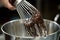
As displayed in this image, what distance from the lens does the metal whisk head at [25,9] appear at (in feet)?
2.21

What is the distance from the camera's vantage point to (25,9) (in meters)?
0.71

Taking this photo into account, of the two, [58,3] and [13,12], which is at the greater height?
[13,12]

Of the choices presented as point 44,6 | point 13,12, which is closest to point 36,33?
point 13,12

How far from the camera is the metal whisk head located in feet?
2.21

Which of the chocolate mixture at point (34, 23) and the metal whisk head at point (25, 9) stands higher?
the metal whisk head at point (25, 9)

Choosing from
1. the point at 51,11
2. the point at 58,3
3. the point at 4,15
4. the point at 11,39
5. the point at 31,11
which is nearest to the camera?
the point at 11,39

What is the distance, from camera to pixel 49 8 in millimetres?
2361

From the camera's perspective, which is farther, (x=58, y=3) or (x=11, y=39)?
(x=58, y=3)

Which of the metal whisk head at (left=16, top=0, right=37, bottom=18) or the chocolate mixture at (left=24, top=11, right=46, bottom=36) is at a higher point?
the metal whisk head at (left=16, top=0, right=37, bottom=18)

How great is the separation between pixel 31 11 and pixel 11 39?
6.1 inches

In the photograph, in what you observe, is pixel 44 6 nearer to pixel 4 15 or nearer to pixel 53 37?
pixel 4 15

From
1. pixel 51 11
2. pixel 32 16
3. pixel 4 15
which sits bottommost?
pixel 51 11

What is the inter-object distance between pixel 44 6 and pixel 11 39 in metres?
1.71

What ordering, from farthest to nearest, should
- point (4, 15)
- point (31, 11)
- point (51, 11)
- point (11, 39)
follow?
point (51, 11), point (4, 15), point (31, 11), point (11, 39)
